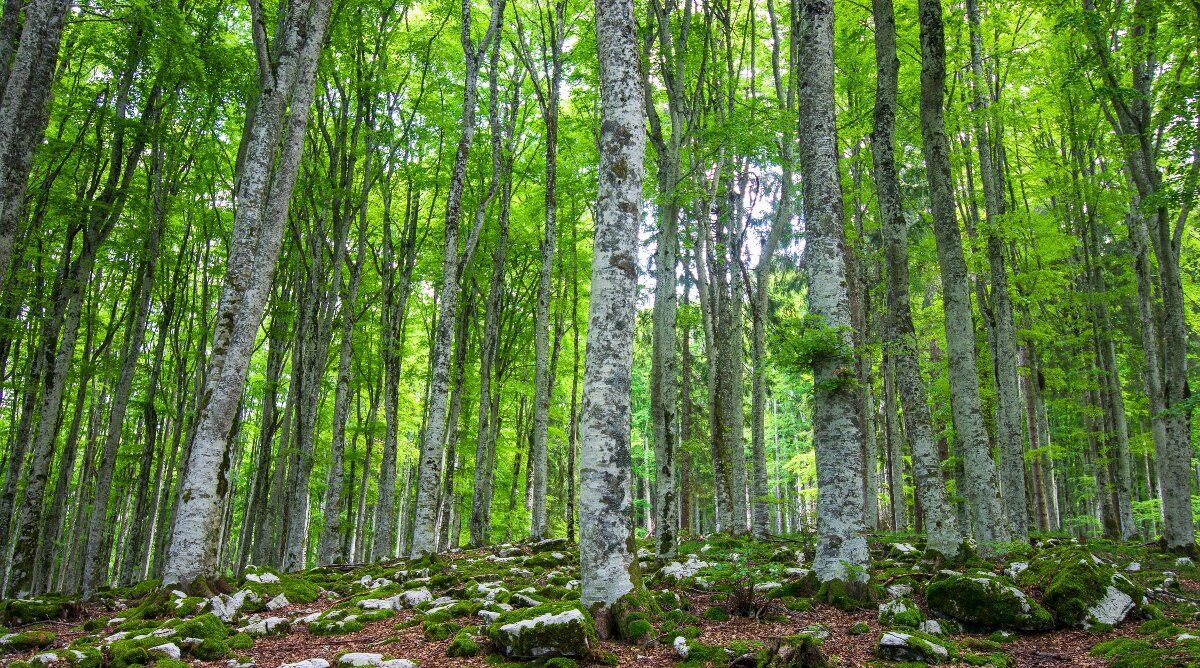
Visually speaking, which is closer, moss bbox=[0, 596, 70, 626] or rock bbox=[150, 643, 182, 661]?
rock bbox=[150, 643, 182, 661]

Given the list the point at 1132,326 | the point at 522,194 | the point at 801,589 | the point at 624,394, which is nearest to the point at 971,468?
the point at 801,589

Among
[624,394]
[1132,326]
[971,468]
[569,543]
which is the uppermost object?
[1132,326]

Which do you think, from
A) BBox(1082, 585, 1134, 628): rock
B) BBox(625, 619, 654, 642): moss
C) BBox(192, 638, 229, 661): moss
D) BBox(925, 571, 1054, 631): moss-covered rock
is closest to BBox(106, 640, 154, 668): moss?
BBox(192, 638, 229, 661): moss

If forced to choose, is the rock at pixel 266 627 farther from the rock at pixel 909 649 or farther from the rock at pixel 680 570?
the rock at pixel 909 649

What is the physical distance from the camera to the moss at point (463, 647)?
16.6ft

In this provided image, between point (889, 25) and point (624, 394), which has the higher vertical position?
point (889, 25)

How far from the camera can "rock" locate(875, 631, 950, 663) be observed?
473 cm

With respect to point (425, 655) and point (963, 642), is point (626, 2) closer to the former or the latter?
point (425, 655)

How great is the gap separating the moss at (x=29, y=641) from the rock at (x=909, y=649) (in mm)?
7858

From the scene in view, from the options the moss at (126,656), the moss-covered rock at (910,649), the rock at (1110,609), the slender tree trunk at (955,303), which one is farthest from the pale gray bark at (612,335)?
the slender tree trunk at (955,303)

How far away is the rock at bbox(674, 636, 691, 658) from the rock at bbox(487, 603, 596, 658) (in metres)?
0.67

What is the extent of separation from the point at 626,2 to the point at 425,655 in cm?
636

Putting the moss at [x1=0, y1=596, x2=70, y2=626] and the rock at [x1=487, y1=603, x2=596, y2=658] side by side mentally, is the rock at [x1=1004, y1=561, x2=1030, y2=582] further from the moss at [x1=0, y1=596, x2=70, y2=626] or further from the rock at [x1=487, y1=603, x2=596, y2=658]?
the moss at [x1=0, y1=596, x2=70, y2=626]

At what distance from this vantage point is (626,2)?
20.4 ft
